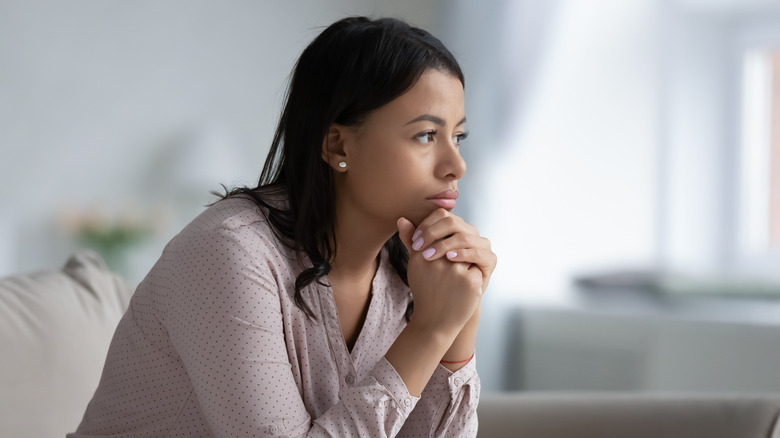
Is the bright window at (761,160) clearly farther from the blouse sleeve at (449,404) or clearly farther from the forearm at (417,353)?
the forearm at (417,353)

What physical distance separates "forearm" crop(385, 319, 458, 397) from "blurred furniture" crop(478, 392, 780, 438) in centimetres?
42

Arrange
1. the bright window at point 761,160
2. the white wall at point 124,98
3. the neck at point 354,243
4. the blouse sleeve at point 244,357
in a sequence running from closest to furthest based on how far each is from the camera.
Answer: the blouse sleeve at point 244,357 → the neck at point 354,243 → the white wall at point 124,98 → the bright window at point 761,160

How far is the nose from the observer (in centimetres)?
116

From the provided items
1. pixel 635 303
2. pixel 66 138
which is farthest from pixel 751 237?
pixel 66 138

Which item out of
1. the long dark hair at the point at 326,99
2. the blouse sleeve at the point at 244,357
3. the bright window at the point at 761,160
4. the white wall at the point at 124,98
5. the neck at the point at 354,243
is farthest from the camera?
the bright window at the point at 761,160

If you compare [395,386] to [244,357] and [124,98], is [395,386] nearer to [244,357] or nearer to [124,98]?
[244,357]

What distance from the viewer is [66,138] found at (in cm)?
278

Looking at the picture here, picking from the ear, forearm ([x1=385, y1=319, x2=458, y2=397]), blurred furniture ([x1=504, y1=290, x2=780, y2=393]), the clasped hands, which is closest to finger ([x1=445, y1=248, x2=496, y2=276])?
the clasped hands

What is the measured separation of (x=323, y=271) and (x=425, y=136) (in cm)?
26

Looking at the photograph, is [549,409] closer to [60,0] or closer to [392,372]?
[392,372]

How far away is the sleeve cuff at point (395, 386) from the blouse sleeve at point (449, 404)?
209 mm

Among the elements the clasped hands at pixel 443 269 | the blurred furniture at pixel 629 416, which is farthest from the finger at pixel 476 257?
the blurred furniture at pixel 629 416

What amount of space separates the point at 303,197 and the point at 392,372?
0.31m

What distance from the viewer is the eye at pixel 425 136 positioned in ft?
3.79
